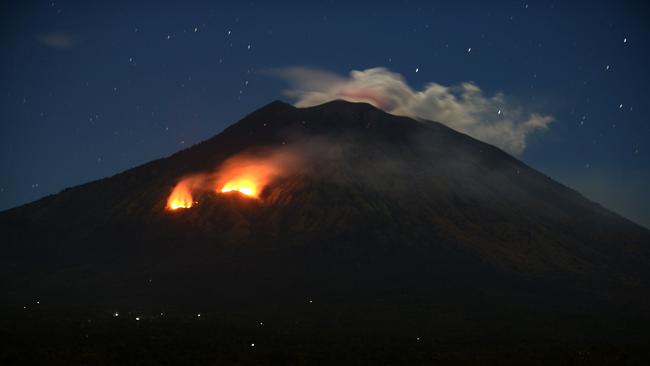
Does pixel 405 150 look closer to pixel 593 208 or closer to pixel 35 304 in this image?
pixel 593 208

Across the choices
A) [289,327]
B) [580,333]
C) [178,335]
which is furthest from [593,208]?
[178,335]

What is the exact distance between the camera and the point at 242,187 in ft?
402

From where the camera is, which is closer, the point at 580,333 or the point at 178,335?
the point at 178,335

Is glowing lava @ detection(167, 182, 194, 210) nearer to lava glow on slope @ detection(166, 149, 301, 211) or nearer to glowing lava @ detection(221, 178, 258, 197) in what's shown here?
lava glow on slope @ detection(166, 149, 301, 211)

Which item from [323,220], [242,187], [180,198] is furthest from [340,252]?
[180,198]

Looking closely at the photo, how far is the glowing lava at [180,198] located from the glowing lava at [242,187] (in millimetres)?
6866

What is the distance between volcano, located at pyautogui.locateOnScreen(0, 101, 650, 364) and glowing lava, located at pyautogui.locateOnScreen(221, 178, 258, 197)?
0.42m

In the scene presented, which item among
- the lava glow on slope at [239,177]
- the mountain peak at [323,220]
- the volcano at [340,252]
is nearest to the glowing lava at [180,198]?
the lava glow on slope at [239,177]

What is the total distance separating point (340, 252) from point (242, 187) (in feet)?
106

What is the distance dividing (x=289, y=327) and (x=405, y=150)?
99578mm

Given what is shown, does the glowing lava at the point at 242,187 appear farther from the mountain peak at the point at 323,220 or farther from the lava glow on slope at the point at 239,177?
the mountain peak at the point at 323,220

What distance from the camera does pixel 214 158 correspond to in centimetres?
14150

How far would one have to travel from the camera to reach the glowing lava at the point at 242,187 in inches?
4724

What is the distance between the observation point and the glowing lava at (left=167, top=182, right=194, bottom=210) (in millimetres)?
118312
